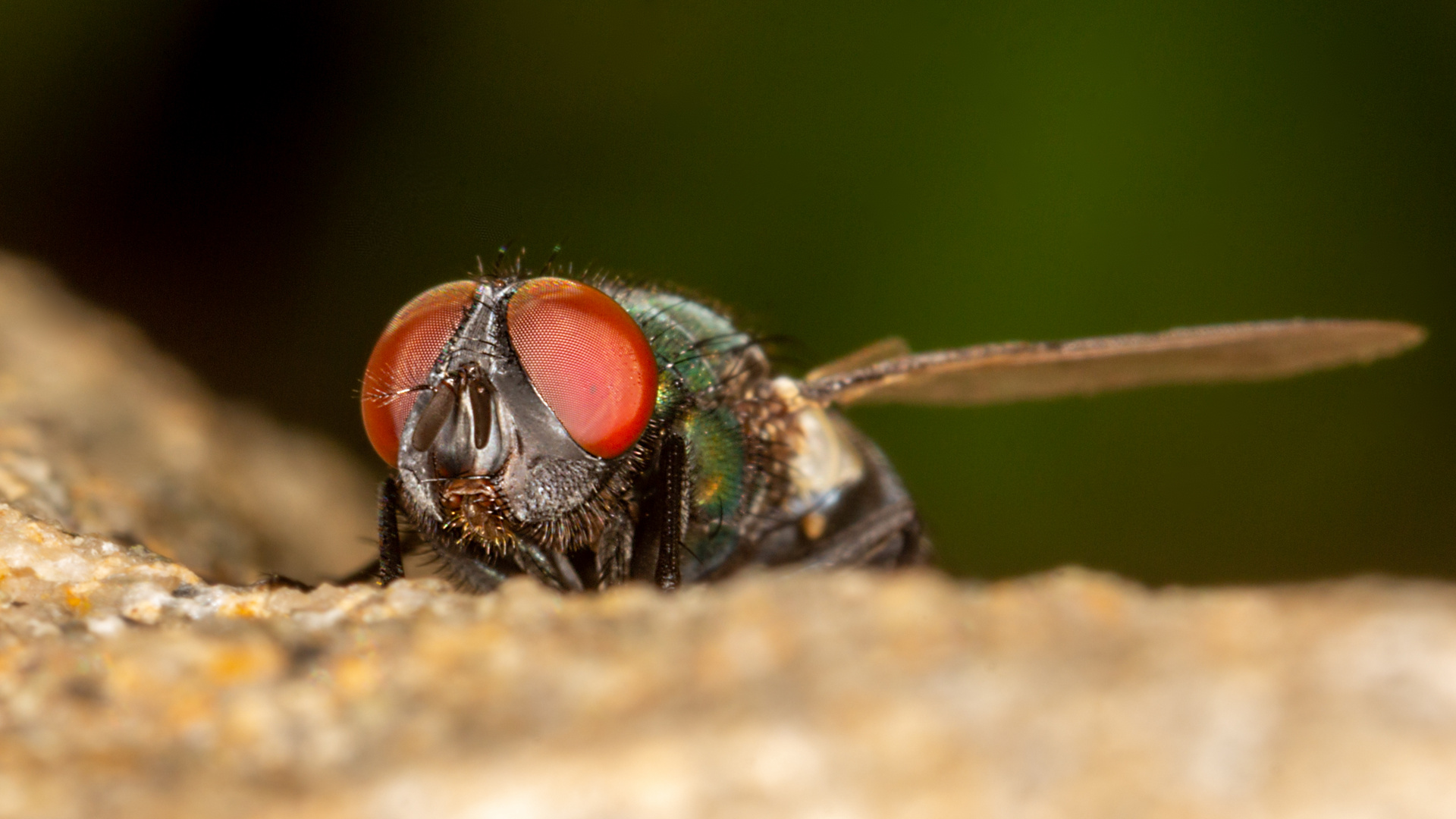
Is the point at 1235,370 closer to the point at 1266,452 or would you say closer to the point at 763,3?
the point at 1266,452

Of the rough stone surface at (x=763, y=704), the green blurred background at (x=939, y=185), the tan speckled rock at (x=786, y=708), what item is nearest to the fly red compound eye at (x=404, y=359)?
the rough stone surface at (x=763, y=704)

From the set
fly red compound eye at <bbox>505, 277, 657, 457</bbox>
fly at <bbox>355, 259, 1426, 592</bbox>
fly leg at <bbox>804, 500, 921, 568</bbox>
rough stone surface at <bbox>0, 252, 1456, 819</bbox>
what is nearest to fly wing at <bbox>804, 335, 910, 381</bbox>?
fly at <bbox>355, 259, 1426, 592</bbox>

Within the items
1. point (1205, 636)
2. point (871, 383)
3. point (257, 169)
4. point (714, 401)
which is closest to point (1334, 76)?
point (871, 383)

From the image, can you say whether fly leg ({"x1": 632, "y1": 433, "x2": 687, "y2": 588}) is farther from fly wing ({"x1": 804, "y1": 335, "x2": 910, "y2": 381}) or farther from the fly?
fly wing ({"x1": 804, "y1": 335, "x2": 910, "y2": 381})

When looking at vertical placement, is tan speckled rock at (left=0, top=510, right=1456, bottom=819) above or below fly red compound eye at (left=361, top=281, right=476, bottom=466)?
below

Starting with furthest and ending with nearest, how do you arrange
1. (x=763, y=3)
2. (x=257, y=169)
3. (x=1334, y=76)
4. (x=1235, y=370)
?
(x=257, y=169) < (x=763, y=3) < (x=1334, y=76) < (x=1235, y=370)
